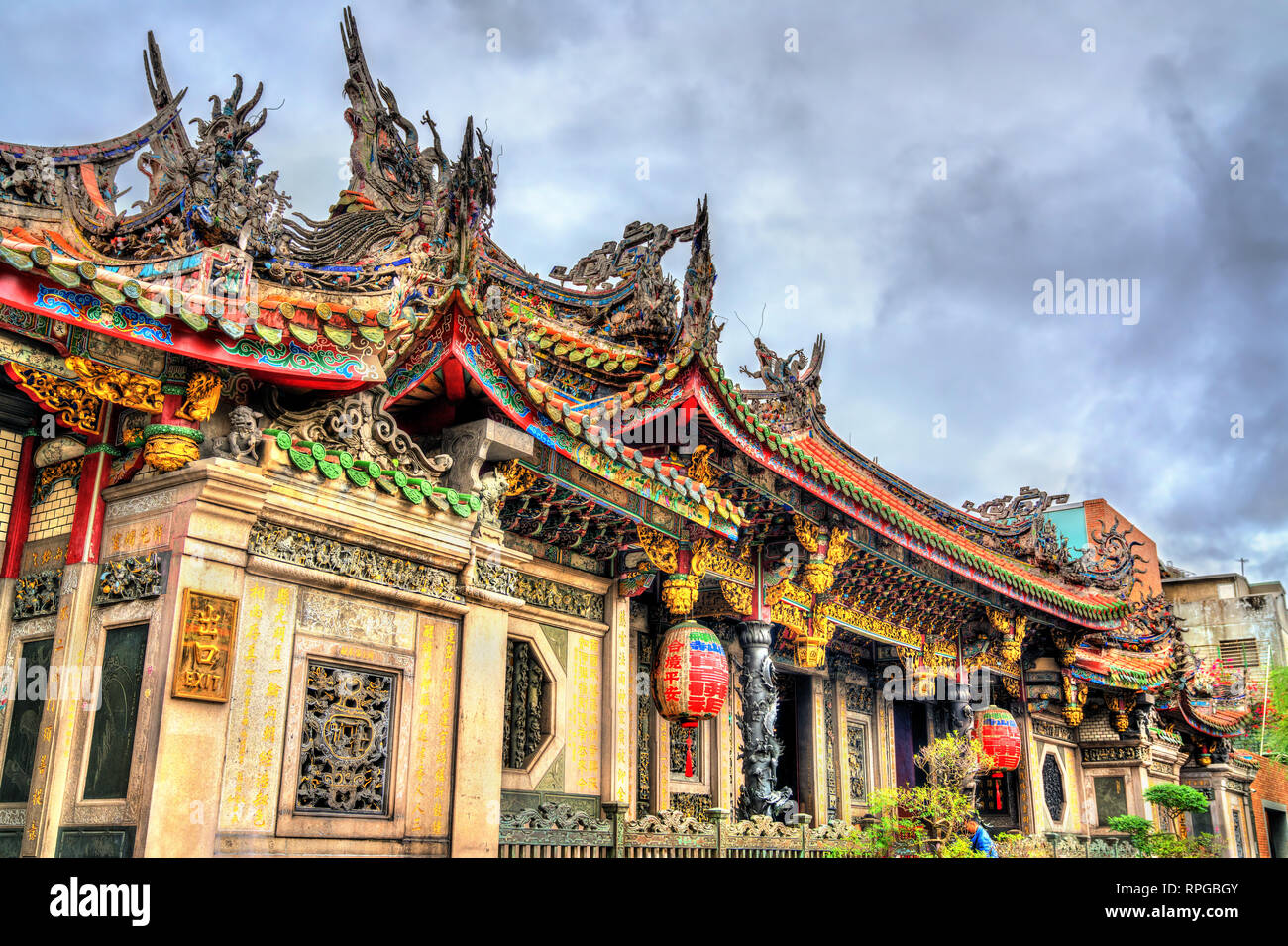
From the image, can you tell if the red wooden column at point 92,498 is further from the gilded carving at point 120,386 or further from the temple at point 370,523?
the gilded carving at point 120,386

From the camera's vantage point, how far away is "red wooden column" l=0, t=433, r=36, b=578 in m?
6.71

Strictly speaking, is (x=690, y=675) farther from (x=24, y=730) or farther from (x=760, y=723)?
(x=24, y=730)

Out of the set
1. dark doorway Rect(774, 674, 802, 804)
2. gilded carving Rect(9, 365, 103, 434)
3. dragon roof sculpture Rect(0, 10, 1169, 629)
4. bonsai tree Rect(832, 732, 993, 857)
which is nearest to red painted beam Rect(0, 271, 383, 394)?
dragon roof sculpture Rect(0, 10, 1169, 629)

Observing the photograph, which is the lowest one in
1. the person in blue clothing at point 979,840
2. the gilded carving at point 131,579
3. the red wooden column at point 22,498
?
the person in blue clothing at point 979,840

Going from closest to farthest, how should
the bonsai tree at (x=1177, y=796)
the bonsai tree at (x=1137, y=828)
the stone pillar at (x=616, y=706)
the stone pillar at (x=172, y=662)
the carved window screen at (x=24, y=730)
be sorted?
1. the stone pillar at (x=172, y=662)
2. the carved window screen at (x=24, y=730)
3. the stone pillar at (x=616, y=706)
4. the bonsai tree at (x=1137, y=828)
5. the bonsai tree at (x=1177, y=796)

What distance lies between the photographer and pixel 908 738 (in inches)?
671

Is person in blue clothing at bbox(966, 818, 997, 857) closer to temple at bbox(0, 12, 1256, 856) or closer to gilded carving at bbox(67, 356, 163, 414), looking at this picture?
temple at bbox(0, 12, 1256, 856)

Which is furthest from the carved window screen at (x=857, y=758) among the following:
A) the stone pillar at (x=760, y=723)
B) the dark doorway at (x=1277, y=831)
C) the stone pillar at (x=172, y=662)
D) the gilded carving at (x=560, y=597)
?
the dark doorway at (x=1277, y=831)

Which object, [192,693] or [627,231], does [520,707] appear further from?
[627,231]

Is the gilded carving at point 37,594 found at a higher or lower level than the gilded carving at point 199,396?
lower

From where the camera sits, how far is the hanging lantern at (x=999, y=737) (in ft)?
53.5

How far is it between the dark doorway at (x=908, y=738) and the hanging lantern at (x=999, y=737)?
0.96 m

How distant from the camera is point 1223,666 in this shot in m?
37.4
